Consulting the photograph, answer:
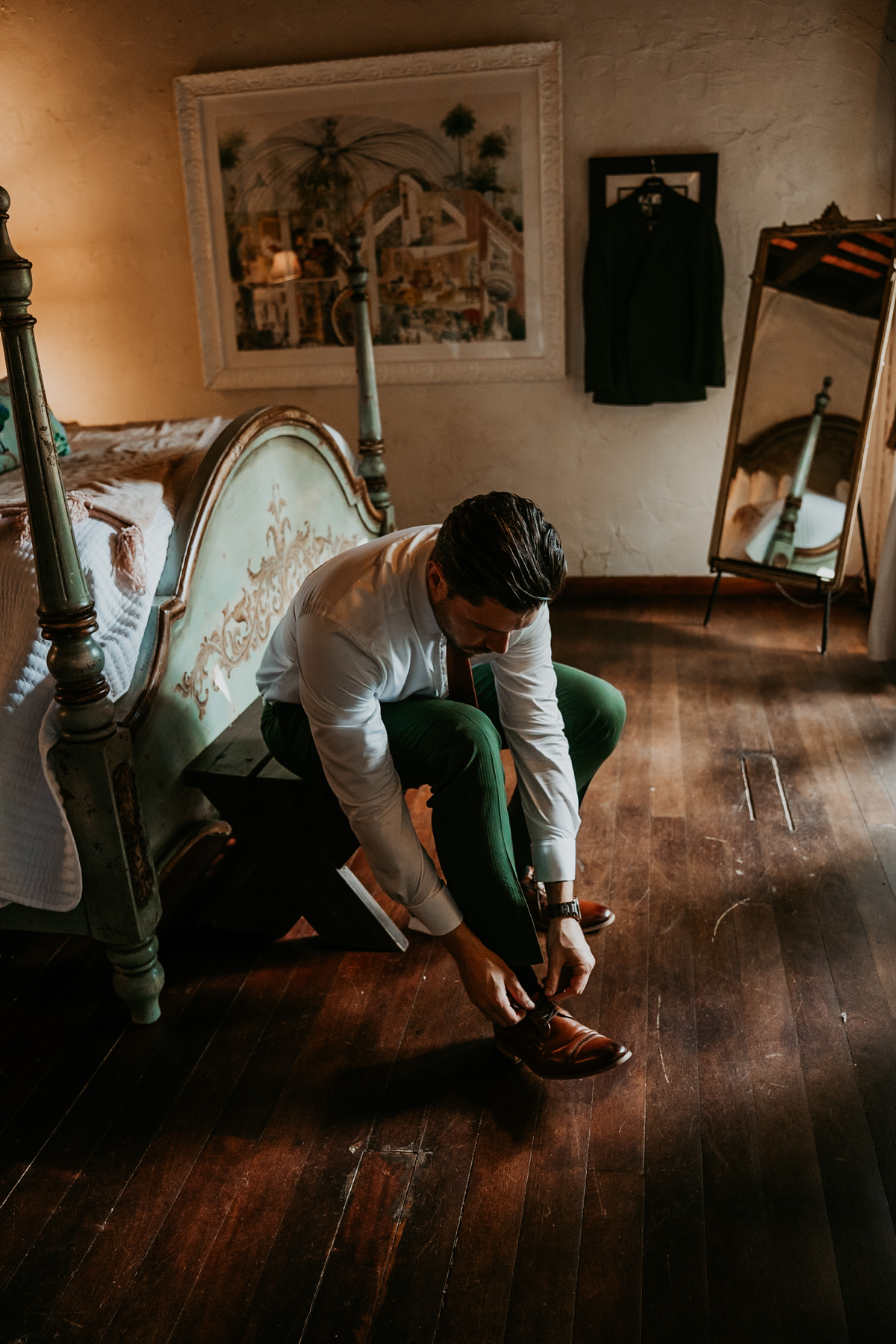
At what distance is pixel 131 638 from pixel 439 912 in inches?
28.3

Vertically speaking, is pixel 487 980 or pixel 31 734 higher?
pixel 31 734

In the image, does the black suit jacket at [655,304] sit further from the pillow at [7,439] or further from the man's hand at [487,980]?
the man's hand at [487,980]

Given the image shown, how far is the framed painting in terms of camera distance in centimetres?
365

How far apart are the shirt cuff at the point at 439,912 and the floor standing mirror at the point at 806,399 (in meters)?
2.23

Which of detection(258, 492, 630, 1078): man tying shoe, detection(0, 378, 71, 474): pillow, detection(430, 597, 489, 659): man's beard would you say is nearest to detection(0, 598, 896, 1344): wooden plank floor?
detection(258, 492, 630, 1078): man tying shoe

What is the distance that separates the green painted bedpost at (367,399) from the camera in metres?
2.67

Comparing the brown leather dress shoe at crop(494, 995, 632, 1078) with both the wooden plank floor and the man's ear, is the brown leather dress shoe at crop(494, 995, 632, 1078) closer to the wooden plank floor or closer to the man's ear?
the wooden plank floor

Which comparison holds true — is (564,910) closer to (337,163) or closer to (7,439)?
(7,439)

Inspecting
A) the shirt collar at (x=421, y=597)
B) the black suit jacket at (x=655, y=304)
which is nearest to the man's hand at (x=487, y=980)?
the shirt collar at (x=421, y=597)

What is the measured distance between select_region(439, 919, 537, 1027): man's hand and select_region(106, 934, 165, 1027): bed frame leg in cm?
54

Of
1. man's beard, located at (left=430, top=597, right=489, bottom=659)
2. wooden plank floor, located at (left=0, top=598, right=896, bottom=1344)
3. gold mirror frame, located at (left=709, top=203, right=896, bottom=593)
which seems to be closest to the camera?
wooden plank floor, located at (left=0, top=598, right=896, bottom=1344)

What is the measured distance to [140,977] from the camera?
5.80 feet

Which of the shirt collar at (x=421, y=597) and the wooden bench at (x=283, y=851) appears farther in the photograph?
the wooden bench at (x=283, y=851)

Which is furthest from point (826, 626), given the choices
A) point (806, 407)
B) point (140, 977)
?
point (140, 977)
